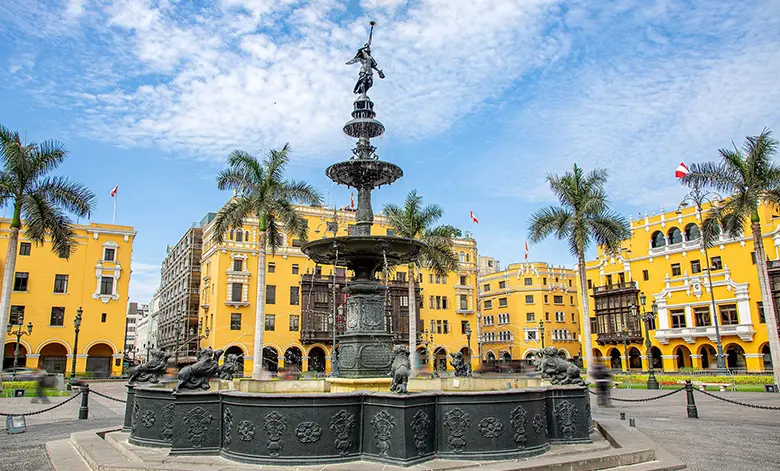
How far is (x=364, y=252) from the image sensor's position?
11.9m

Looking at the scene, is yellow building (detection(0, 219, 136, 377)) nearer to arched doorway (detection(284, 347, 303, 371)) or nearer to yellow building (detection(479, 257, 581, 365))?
arched doorway (detection(284, 347, 303, 371))

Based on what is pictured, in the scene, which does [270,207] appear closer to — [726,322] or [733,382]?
[733,382]

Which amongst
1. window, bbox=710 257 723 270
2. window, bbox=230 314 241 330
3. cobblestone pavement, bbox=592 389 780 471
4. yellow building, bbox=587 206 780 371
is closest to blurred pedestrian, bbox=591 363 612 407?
cobblestone pavement, bbox=592 389 780 471

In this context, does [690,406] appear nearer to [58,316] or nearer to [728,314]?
[728,314]

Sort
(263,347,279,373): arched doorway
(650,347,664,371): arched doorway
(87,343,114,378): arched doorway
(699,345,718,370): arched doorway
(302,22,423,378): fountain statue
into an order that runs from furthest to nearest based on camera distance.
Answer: (650,347,664,371): arched doorway < (263,347,279,373): arched doorway < (699,345,718,370): arched doorway < (87,343,114,378): arched doorway < (302,22,423,378): fountain statue

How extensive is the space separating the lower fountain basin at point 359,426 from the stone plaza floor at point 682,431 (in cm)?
292

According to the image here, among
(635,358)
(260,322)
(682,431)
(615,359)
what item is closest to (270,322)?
(260,322)

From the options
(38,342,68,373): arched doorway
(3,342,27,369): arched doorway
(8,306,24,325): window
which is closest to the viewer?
(8,306,24,325): window

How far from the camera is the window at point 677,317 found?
51.4 m

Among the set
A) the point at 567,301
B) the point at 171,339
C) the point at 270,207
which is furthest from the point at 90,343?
the point at 567,301

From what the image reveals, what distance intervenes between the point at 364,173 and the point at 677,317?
4852cm

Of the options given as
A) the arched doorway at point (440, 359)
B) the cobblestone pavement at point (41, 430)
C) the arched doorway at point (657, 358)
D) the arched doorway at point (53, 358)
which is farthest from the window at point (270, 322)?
the arched doorway at point (657, 358)

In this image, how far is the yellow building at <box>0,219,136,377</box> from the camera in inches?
1816

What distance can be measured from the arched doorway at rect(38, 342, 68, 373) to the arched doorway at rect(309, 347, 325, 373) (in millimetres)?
20791
